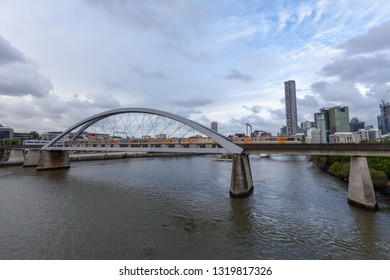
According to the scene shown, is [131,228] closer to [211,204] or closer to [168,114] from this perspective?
[211,204]

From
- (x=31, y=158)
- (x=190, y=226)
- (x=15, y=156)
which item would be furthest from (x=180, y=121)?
(x=15, y=156)

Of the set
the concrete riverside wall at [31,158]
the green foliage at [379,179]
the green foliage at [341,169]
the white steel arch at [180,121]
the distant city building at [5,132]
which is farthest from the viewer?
the distant city building at [5,132]

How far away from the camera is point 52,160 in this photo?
166 ft

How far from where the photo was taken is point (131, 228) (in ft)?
50.1

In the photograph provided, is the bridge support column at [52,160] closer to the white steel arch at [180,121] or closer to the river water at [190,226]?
the white steel arch at [180,121]

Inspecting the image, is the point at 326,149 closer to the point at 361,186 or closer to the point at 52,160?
the point at 361,186

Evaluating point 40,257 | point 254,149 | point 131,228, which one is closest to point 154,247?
point 131,228

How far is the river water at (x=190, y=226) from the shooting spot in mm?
11914

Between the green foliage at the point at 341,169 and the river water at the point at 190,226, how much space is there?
361 inches

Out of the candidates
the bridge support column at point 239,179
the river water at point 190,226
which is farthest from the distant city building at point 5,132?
the bridge support column at point 239,179

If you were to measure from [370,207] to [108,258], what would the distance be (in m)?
21.7

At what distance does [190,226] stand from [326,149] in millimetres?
16601

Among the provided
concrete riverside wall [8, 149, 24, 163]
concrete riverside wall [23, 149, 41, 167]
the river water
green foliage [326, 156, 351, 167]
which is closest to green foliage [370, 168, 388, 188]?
the river water

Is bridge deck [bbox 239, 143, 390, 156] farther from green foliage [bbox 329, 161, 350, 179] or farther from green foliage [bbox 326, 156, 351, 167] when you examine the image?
green foliage [bbox 326, 156, 351, 167]
